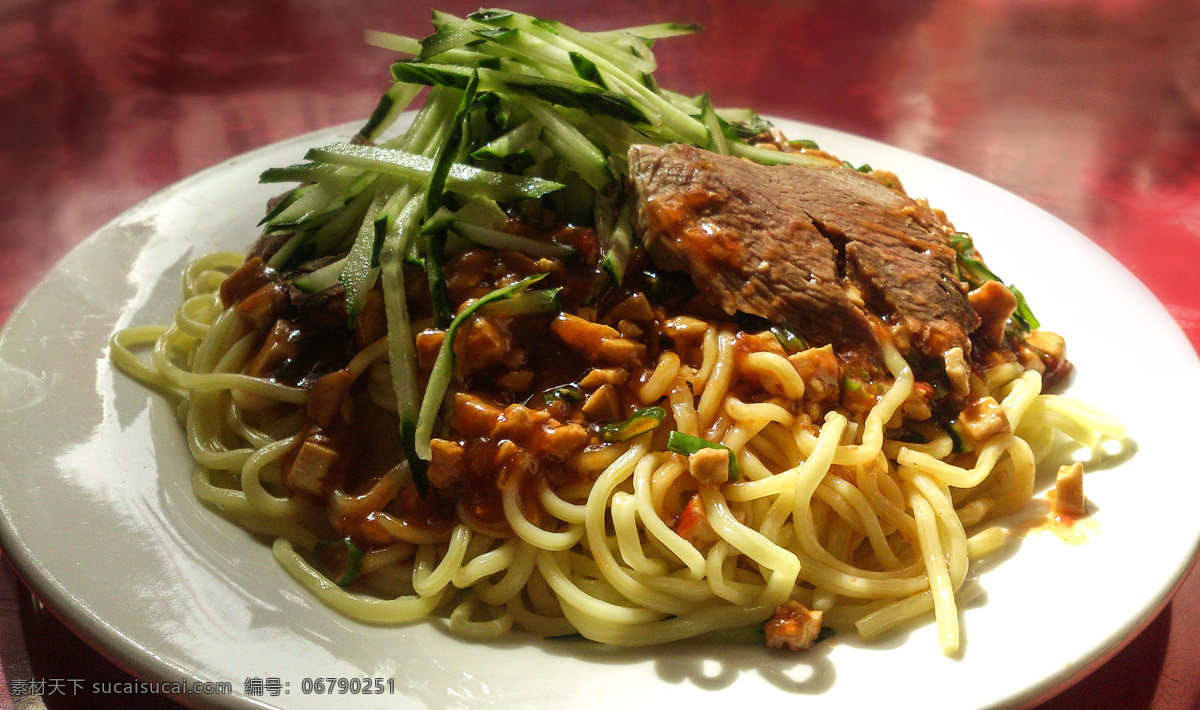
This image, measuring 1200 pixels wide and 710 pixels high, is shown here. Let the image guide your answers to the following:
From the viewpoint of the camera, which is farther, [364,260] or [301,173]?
[301,173]

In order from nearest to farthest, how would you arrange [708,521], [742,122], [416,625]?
[416,625] → [708,521] → [742,122]

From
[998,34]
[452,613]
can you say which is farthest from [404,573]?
[998,34]

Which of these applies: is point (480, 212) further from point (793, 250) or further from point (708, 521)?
point (708, 521)

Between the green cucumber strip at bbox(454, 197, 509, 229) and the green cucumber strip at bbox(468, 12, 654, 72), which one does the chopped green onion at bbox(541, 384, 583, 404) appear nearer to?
the green cucumber strip at bbox(454, 197, 509, 229)

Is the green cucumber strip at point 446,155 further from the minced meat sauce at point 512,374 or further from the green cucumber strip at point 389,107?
the green cucumber strip at point 389,107

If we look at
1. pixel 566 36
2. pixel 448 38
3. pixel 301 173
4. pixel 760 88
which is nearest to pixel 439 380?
pixel 301 173

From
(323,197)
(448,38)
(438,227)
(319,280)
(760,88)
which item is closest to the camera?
(438,227)

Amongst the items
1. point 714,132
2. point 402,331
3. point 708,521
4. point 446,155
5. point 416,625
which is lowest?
point 416,625
